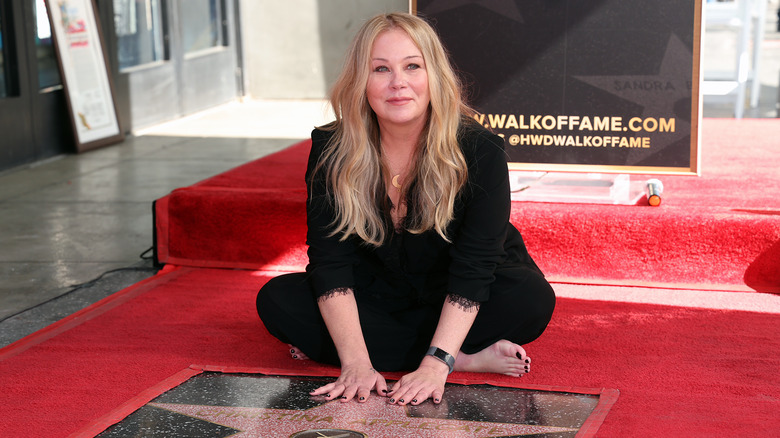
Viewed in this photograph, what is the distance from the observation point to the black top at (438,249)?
206 cm

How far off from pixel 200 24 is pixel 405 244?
6.46m

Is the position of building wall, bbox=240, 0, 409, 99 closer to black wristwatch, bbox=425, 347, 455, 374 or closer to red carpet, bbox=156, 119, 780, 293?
red carpet, bbox=156, 119, 780, 293

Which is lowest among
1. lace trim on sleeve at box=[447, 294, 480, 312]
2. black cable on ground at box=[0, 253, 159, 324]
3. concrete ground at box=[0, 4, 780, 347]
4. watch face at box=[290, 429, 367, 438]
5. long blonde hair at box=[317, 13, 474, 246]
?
black cable on ground at box=[0, 253, 159, 324]

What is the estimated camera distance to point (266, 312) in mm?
2252

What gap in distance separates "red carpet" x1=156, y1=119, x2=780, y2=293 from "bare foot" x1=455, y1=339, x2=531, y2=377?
36.5 inches

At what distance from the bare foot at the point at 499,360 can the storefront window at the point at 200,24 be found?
20.1 ft

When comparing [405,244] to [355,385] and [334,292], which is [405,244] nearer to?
[334,292]

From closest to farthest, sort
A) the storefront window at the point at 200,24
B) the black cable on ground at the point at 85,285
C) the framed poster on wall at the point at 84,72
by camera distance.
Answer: the black cable on ground at the point at 85,285 < the framed poster on wall at the point at 84,72 < the storefront window at the point at 200,24

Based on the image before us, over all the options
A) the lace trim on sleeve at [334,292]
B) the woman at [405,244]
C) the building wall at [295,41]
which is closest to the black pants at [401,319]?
the woman at [405,244]

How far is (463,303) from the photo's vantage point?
80.4 inches

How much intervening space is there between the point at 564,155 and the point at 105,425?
1860mm

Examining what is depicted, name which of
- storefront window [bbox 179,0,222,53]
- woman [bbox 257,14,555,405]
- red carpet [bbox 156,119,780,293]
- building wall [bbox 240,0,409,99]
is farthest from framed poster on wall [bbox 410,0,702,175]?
building wall [bbox 240,0,409,99]

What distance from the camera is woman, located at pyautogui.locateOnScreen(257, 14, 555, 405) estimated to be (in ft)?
6.68

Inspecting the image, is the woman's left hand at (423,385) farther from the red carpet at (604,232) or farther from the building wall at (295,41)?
the building wall at (295,41)
